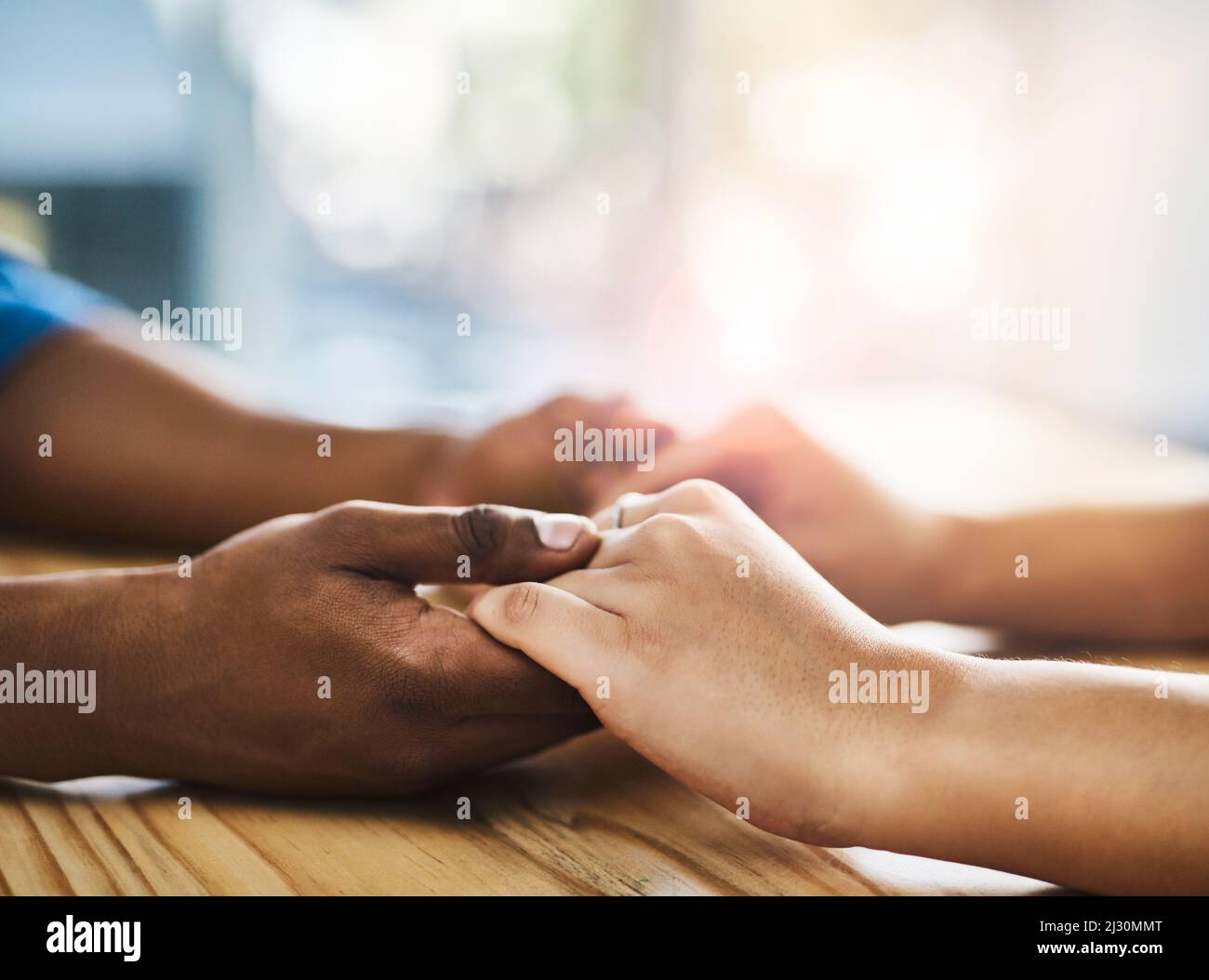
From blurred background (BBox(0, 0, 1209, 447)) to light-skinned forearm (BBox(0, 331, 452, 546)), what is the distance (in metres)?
1.60

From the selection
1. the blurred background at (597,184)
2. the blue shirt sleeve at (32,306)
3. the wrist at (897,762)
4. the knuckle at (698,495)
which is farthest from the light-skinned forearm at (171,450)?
the blurred background at (597,184)

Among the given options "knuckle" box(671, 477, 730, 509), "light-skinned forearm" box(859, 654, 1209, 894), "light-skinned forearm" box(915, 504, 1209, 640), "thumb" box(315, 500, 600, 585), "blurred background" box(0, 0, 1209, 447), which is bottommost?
"light-skinned forearm" box(859, 654, 1209, 894)

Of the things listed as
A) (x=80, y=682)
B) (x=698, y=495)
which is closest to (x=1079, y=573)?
(x=698, y=495)

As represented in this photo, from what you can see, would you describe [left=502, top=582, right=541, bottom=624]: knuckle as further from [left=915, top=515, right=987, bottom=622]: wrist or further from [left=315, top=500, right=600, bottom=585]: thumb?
[left=915, top=515, right=987, bottom=622]: wrist

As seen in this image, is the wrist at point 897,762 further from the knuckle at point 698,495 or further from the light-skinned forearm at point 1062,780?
the knuckle at point 698,495

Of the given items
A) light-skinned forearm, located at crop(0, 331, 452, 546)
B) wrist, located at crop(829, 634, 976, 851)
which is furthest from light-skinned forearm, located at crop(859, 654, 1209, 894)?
light-skinned forearm, located at crop(0, 331, 452, 546)

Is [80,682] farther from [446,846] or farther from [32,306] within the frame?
[32,306]

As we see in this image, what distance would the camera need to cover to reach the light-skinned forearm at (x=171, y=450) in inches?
33.4

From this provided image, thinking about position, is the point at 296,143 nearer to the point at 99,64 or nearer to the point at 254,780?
the point at 99,64

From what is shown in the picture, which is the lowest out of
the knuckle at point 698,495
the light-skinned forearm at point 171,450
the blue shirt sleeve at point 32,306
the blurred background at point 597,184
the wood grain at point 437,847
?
the wood grain at point 437,847

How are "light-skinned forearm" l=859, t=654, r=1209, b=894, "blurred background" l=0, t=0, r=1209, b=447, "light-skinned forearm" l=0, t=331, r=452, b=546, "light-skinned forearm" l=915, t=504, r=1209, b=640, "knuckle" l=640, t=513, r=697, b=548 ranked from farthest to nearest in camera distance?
"blurred background" l=0, t=0, r=1209, b=447, "light-skinned forearm" l=0, t=331, r=452, b=546, "light-skinned forearm" l=915, t=504, r=1209, b=640, "knuckle" l=640, t=513, r=697, b=548, "light-skinned forearm" l=859, t=654, r=1209, b=894

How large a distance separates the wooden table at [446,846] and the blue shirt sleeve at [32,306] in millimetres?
550

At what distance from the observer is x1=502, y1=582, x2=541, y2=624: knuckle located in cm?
43

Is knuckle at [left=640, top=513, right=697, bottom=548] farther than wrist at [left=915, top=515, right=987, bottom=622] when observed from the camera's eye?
No
